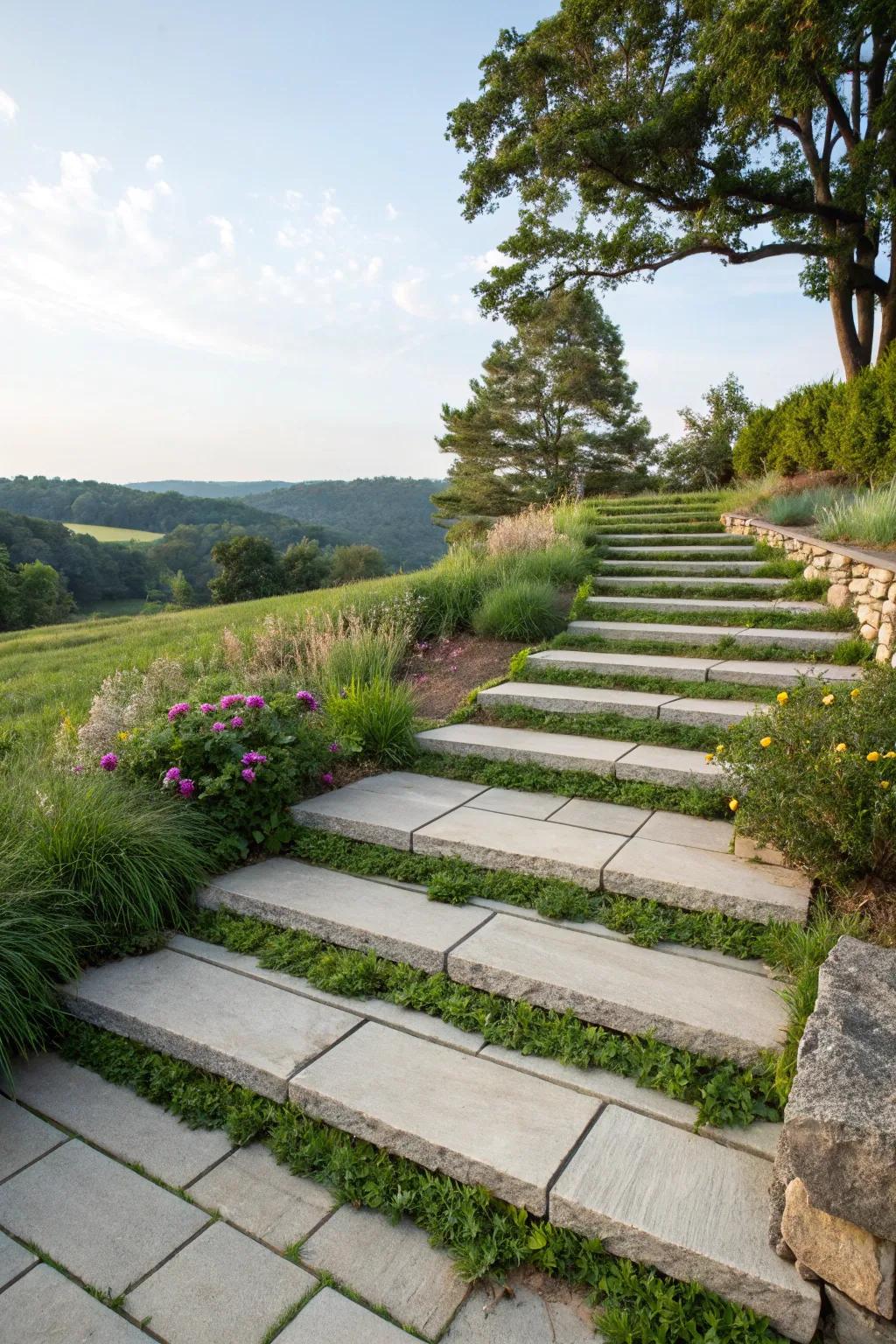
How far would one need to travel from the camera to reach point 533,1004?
7.01 ft

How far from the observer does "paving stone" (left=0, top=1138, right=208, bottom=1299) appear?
5.02 feet

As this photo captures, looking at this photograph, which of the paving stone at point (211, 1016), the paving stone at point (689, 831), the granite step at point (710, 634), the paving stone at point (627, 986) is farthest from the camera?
the granite step at point (710, 634)

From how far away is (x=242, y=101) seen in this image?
5125 millimetres

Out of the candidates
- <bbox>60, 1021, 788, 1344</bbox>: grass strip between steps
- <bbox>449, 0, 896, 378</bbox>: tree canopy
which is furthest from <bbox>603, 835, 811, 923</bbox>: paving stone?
<bbox>449, 0, 896, 378</bbox>: tree canopy

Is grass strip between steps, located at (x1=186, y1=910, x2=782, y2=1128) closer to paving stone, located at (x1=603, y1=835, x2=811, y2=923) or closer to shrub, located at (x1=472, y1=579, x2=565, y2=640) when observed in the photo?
paving stone, located at (x1=603, y1=835, x2=811, y2=923)

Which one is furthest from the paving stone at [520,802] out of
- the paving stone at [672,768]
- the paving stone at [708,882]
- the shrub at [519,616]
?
the shrub at [519,616]

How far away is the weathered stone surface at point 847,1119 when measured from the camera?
48.4 inches

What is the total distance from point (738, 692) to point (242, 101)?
5.56 meters

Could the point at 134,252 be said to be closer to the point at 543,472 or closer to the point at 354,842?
the point at 354,842

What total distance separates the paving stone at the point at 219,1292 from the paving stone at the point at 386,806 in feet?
5.30

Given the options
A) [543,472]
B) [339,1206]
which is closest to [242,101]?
[339,1206]

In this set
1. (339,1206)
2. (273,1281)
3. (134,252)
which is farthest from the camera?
(134,252)

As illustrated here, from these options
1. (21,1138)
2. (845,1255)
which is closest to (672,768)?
(845,1255)

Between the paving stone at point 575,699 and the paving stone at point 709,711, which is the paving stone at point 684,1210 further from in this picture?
the paving stone at point 575,699
